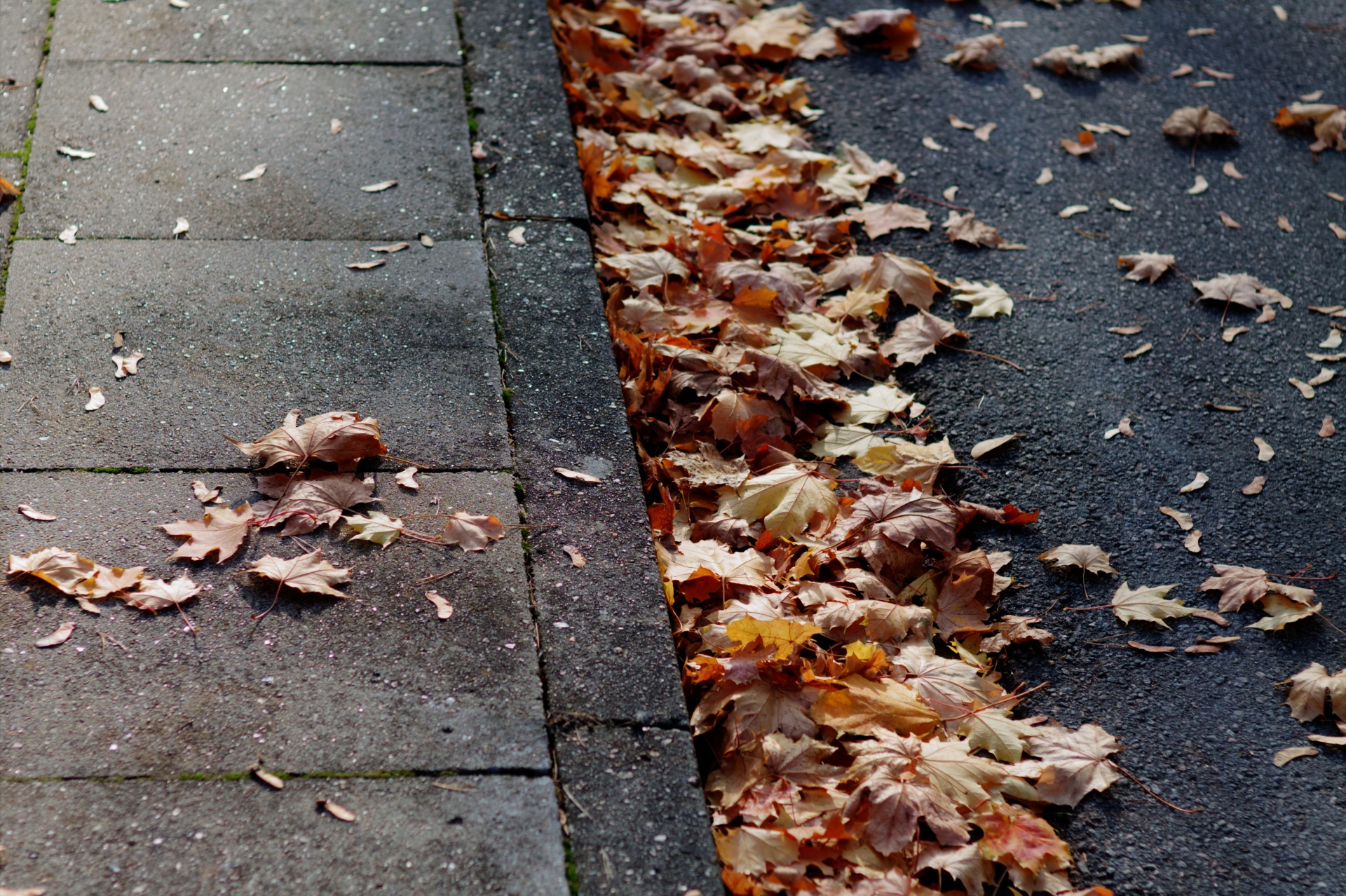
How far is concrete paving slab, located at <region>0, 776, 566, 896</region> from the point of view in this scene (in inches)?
71.2

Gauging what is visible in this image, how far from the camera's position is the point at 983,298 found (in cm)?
354

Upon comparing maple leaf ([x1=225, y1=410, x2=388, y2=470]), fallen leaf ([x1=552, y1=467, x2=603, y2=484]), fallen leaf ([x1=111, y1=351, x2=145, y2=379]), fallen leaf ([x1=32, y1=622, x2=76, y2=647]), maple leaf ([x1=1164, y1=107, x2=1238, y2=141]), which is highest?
maple leaf ([x1=1164, y1=107, x2=1238, y2=141])

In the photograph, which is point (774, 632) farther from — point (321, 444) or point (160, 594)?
point (160, 594)

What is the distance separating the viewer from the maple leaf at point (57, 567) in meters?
2.22

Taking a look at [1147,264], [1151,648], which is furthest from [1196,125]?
[1151,648]

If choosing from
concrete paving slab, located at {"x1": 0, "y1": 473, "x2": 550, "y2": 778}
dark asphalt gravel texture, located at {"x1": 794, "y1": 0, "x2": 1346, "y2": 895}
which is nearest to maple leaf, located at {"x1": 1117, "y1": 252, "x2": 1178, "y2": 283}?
dark asphalt gravel texture, located at {"x1": 794, "y1": 0, "x2": 1346, "y2": 895}

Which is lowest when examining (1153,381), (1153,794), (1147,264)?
(1153,794)

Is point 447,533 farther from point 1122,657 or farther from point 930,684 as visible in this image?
point 1122,657

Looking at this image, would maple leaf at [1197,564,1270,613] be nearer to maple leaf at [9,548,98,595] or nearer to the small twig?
the small twig

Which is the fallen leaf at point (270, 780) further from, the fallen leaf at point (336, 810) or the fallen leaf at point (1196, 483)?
the fallen leaf at point (1196, 483)

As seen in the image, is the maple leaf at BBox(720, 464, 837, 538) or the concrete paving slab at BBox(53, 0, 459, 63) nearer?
the maple leaf at BBox(720, 464, 837, 538)

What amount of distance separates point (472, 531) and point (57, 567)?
2.86ft

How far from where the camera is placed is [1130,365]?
3.35m

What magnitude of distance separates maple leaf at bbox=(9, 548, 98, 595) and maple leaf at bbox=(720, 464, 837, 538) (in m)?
1.47
